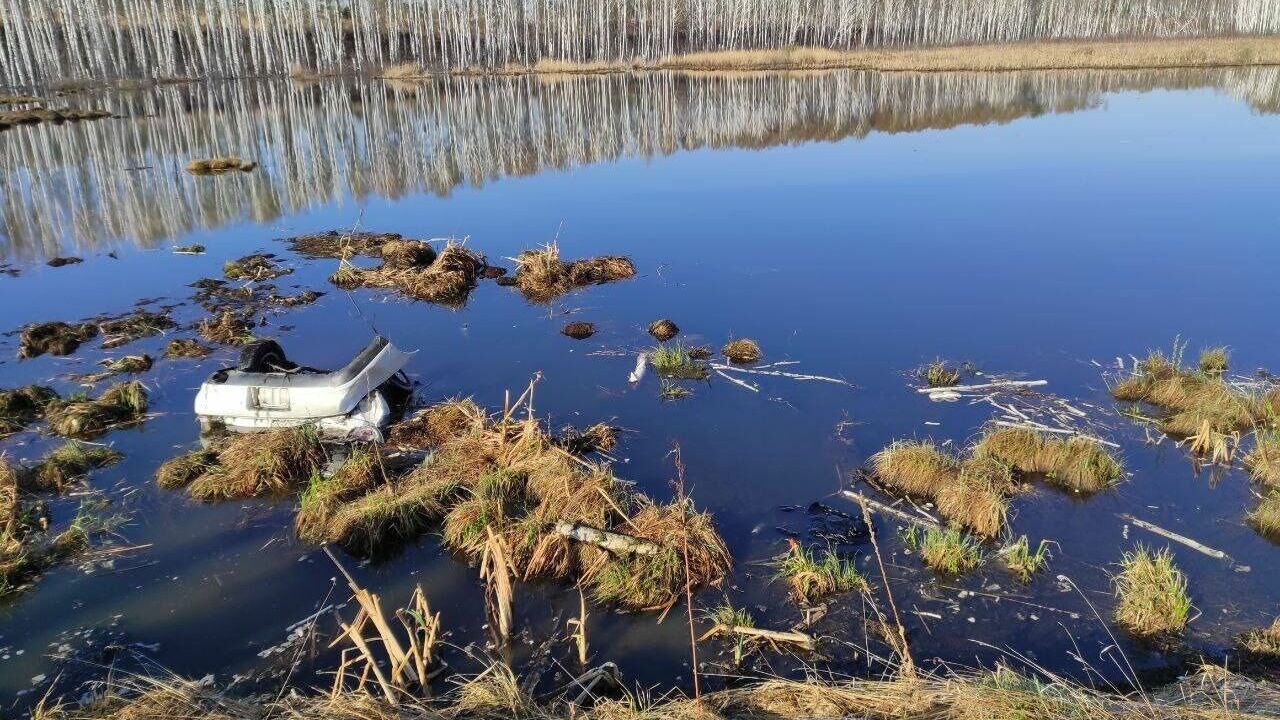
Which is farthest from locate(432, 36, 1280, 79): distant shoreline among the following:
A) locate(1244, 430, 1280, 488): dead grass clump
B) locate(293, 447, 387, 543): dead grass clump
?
locate(293, 447, 387, 543): dead grass clump

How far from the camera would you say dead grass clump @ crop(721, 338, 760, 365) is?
11732 mm

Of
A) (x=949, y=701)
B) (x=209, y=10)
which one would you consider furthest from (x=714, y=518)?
(x=209, y=10)

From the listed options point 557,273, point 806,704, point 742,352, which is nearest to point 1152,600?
point 806,704

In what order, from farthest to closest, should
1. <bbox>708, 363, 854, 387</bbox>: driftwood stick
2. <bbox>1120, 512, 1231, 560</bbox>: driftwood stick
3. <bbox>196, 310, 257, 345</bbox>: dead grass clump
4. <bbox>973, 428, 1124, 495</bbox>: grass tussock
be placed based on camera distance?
1. <bbox>196, 310, 257, 345</bbox>: dead grass clump
2. <bbox>708, 363, 854, 387</bbox>: driftwood stick
3. <bbox>973, 428, 1124, 495</bbox>: grass tussock
4. <bbox>1120, 512, 1231, 560</bbox>: driftwood stick

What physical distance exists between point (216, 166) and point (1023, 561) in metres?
27.2

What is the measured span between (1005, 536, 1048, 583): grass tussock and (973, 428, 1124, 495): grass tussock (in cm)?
159

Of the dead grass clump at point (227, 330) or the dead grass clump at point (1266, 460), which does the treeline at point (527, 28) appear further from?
the dead grass clump at point (1266, 460)

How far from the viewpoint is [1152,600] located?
6258 millimetres

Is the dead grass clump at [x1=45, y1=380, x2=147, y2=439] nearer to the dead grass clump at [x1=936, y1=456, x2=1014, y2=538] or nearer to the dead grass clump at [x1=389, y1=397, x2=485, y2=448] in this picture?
the dead grass clump at [x1=389, y1=397, x2=485, y2=448]

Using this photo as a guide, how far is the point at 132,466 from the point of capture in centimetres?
905

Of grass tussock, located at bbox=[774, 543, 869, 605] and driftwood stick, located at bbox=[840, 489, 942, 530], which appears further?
driftwood stick, located at bbox=[840, 489, 942, 530]

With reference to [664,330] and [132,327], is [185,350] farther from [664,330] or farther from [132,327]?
[664,330]

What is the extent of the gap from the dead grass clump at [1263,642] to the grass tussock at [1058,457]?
7.20 ft

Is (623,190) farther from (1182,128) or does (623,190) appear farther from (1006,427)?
(1182,128)
